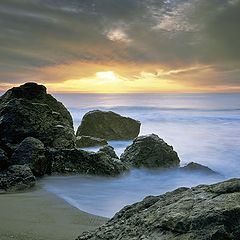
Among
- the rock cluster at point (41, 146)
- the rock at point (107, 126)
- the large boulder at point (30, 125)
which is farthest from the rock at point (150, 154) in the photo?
the rock at point (107, 126)

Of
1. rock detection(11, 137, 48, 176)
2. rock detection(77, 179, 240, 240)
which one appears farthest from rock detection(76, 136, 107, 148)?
rock detection(77, 179, 240, 240)

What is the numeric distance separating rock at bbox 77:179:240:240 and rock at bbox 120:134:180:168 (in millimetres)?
7387

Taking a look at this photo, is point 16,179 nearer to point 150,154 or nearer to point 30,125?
point 30,125

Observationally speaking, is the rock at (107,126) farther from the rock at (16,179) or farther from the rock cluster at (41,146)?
the rock at (16,179)

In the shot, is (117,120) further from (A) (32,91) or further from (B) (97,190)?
(B) (97,190)

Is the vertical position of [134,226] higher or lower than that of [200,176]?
higher

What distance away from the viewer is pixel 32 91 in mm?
11828

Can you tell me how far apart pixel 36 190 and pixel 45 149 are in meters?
1.83

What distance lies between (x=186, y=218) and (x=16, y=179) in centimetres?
500

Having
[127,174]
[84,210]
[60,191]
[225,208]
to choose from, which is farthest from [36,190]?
[225,208]

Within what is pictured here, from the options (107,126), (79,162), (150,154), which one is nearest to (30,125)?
(79,162)

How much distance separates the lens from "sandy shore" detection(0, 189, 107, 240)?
157 inches

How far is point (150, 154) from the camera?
10680mm

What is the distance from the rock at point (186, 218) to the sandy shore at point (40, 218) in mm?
1183
